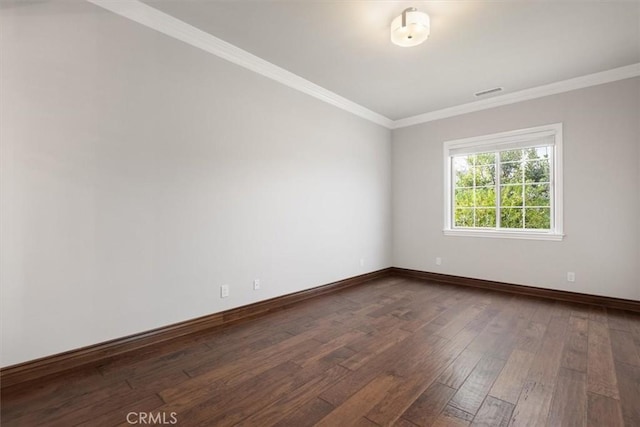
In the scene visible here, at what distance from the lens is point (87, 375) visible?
6.35ft

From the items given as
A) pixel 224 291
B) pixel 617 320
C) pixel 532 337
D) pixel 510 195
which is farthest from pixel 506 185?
pixel 224 291

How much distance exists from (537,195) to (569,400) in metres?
3.02

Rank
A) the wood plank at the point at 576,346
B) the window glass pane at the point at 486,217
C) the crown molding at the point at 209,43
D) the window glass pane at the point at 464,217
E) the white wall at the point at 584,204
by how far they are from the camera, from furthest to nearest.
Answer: the window glass pane at the point at 464,217
the window glass pane at the point at 486,217
the white wall at the point at 584,204
the crown molding at the point at 209,43
the wood plank at the point at 576,346

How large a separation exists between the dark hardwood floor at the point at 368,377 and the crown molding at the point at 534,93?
2.69m

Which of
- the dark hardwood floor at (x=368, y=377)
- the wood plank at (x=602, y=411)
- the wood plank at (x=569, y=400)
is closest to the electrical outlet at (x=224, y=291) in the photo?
the dark hardwood floor at (x=368, y=377)

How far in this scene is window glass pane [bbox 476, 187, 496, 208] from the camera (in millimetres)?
4316

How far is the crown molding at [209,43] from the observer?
2.23 m

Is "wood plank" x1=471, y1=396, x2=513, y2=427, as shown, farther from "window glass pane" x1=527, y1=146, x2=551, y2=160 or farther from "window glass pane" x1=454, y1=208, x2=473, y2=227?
"window glass pane" x1=527, y1=146, x2=551, y2=160

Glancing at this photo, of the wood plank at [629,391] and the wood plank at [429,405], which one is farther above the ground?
the wood plank at [429,405]

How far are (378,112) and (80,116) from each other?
3.91 metres

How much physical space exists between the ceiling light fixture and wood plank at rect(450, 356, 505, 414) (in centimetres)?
256

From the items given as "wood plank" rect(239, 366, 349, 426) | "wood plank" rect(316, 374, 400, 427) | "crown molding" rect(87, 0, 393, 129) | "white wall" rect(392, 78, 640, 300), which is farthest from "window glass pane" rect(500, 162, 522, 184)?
"wood plank" rect(239, 366, 349, 426)

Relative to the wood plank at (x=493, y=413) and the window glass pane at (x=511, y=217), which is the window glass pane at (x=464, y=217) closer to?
the window glass pane at (x=511, y=217)

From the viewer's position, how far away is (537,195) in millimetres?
3924
